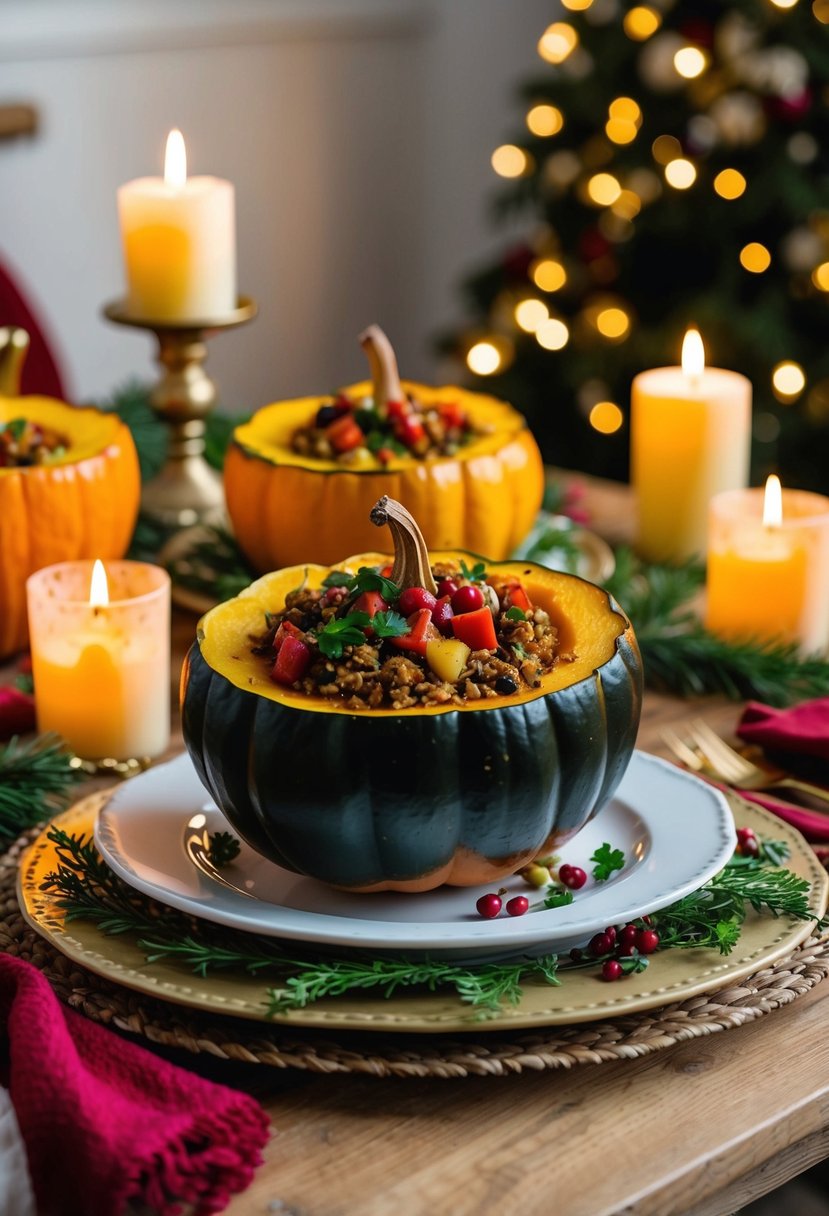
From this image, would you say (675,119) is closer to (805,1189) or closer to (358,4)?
(358,4)

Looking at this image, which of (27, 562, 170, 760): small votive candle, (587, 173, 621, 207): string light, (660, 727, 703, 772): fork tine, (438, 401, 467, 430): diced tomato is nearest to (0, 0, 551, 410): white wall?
(587, 173, 621, 207): string light

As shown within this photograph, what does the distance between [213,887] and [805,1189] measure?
73.0 inches

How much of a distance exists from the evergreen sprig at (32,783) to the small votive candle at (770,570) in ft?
2.39

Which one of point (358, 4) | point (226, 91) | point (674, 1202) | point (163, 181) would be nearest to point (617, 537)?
point (163, 181)

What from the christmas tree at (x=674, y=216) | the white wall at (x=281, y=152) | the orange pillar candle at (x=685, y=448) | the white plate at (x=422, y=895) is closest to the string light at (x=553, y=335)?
the christmas tree at (x=674, y=216)

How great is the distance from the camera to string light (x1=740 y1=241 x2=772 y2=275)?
3.25 meters

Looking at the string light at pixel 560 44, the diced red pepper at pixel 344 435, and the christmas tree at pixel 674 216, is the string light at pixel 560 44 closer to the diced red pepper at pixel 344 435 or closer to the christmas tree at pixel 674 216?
the christmas tree at pixel 674 216

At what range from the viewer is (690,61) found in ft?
10.3

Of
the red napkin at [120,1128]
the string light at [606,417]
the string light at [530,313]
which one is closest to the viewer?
the red napkin at [120,1128]

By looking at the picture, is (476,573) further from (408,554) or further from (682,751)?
(682,751)

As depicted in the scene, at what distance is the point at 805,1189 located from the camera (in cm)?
252

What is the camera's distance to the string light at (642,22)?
10.5 feet

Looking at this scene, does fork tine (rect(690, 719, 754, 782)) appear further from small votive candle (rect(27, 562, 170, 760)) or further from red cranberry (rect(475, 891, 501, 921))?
small votive candle (rect(27, 562, 170, 760))

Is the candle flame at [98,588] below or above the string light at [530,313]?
above
